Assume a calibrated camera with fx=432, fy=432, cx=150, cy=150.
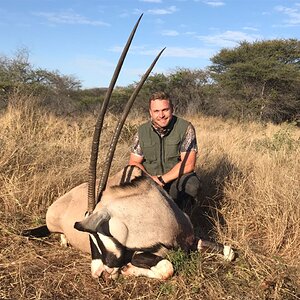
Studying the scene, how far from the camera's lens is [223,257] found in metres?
2.53

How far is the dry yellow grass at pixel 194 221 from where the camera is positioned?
2238 millimetres

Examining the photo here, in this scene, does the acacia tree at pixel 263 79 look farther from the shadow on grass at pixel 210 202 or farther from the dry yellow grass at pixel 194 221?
the shadow on grass at pixel 210 202

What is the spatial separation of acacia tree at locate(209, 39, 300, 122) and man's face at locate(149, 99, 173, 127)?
407 inches

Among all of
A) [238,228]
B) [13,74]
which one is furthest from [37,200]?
[13,74]

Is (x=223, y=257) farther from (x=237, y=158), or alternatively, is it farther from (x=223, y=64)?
(x=223, y=64)

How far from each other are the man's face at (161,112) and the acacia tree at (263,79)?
33.9ft

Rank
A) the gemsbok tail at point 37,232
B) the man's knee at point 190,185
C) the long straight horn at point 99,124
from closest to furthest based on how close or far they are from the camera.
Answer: the long straight horn at point 99,124 < the gemsbok tail at point 37,232 < the man's knee at point 190,185

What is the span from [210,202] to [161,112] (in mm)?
980

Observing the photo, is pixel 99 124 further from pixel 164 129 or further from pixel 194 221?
pixel 194 221

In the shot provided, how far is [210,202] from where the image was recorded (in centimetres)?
362

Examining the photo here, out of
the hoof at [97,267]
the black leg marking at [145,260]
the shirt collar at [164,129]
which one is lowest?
the hoof at [97,267]

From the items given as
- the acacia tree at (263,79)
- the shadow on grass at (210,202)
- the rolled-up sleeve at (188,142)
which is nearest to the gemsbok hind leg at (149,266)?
the shadow on grass at (210,202)

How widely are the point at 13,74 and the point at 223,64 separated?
8.86 m

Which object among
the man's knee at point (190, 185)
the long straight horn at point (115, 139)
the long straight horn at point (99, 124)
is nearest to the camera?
the long straight horn at point (99, 124)
